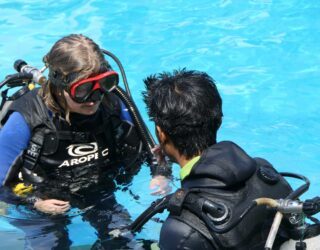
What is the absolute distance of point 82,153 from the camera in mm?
3684

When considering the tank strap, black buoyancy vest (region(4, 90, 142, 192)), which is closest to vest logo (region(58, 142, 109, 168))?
black buoyancy vest (region(4, 90, 142, 192))

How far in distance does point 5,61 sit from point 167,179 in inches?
175

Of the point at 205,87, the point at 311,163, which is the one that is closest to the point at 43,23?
the point at 311,163

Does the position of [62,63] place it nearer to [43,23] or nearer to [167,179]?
[167,179]

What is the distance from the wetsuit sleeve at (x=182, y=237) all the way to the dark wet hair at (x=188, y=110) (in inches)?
13.1

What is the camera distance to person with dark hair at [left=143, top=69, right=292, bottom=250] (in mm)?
2127

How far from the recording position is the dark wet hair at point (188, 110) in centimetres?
232

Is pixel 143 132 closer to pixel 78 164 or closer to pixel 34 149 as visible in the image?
pixel 78 164

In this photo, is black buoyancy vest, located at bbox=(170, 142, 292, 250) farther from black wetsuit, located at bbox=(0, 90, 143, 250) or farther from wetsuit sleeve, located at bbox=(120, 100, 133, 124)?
wetsuit sleeve, located at bbox=(120, 100, 133, 124)

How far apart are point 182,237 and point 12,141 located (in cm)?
159

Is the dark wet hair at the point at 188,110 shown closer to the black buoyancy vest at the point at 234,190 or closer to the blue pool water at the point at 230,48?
the black buoyancy vest at the point at 234,190

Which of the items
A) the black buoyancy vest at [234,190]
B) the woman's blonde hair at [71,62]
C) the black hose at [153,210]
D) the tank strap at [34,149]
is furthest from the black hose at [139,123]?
the black buoyancy vest at [234,190]

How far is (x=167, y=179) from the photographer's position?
3.75 metres

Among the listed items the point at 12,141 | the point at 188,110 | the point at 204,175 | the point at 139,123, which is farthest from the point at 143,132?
the point at 204,175
